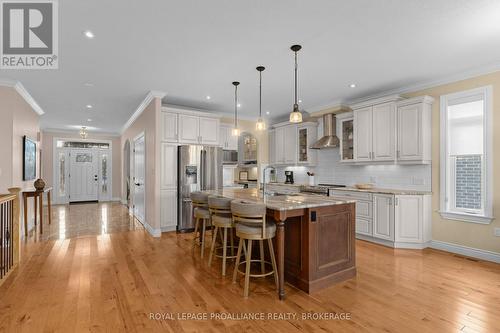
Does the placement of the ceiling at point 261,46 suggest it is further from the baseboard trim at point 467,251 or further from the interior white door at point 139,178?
the baseboard trim at point 467,251

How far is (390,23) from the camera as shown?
2615 mm

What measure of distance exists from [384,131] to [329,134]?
4.11 ft

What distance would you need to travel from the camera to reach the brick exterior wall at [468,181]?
3.90 meters

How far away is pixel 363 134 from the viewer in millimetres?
4934

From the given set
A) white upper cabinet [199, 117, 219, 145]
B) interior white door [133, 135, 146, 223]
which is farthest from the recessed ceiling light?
interior white door [133, 135, 146, 223]

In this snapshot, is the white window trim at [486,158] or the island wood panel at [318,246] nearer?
the island wood panel at [318,246]

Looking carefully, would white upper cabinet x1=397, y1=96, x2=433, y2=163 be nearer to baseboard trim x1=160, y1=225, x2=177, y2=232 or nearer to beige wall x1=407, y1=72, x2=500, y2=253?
beige wall x1=407, y1=72, x2=500, y2=253

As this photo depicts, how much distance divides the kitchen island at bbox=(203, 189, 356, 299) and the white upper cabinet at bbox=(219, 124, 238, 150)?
3.93 metres

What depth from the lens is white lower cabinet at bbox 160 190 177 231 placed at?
518 centimetres

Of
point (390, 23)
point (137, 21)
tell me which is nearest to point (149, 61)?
point (137, 21)

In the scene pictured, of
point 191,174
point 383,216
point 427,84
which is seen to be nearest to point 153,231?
point 191,174

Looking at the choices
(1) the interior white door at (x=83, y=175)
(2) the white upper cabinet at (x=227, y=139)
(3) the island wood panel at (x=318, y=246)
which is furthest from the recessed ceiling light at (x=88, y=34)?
(1) the interior white door at (x=83, y=175)

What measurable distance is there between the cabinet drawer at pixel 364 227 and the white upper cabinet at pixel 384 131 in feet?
3.74

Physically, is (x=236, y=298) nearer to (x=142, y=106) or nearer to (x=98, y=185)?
(x=142, y=106)
